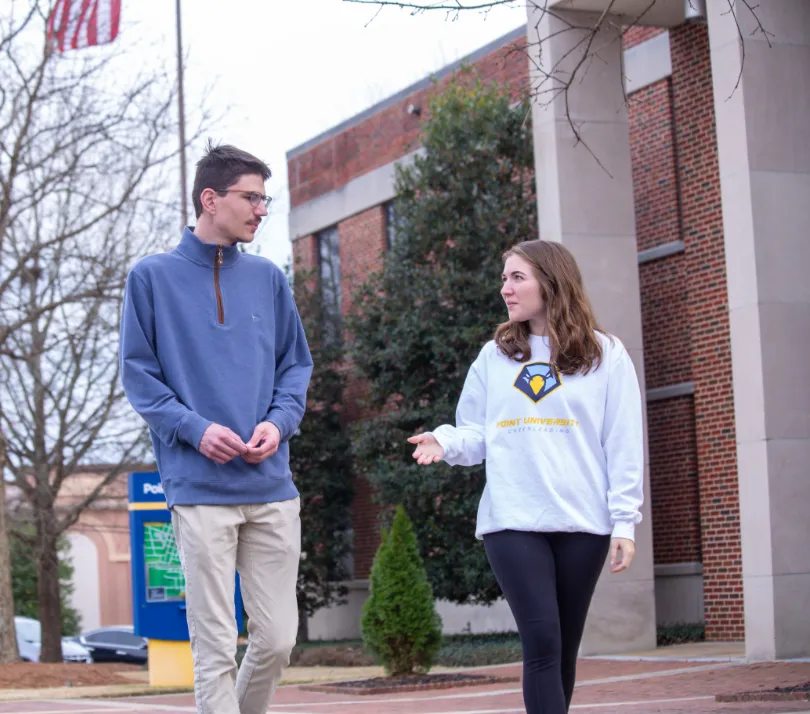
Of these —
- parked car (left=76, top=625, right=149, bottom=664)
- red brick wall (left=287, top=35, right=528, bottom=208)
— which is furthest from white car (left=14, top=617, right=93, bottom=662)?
red brick wall (left=287, top=35, right=528, bottom=208)

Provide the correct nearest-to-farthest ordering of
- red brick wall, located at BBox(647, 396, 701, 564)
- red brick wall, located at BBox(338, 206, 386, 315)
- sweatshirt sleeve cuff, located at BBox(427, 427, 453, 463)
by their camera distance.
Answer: sweatshirt sleeve cuff, located at BBox(427, 427, 453, 463) → red brick wall, located at BBox(647, 396, 701, 564) → red brick wall, located at BBox(338, 206, 386, 315)

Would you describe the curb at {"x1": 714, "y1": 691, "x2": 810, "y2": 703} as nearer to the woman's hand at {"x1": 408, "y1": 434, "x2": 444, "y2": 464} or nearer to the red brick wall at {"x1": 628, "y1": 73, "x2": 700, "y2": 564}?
the woman's hand at {"x1": 408, "y1": 434, "x2": 444, "y2": 464}

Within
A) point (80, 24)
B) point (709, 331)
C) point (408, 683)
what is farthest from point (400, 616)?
point (80, 24)

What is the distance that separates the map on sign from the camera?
14.9 meters

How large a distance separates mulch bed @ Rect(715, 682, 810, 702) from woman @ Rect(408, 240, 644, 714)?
4.29 m

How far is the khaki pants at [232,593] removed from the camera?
4438 mm

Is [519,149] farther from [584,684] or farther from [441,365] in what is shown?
[584,684]

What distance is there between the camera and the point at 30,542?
2336 centimetres

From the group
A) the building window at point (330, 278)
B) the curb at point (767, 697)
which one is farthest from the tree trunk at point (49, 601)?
the curb at point (767, 697)

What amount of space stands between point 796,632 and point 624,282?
187 inches

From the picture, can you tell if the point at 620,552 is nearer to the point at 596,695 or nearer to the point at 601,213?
the point at 596,695

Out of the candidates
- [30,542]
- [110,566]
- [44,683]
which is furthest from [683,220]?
[110,566]

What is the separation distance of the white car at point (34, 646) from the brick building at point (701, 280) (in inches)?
547

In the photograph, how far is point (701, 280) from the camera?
1658 cm
